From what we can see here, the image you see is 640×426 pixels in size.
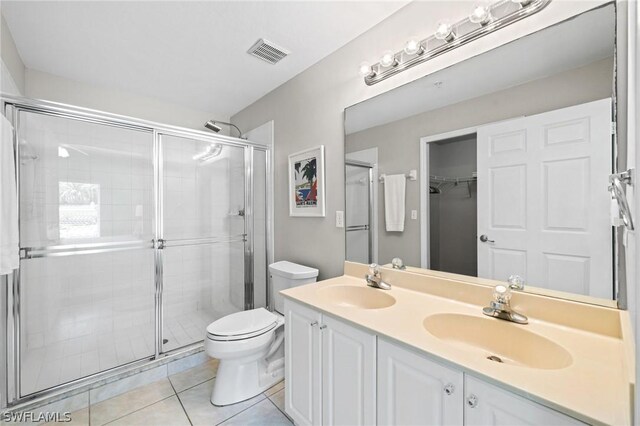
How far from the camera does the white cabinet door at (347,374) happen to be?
1.07m

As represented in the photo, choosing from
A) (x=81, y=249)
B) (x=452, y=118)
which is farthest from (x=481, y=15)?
(x=81, y=249)

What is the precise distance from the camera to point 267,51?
1.95m

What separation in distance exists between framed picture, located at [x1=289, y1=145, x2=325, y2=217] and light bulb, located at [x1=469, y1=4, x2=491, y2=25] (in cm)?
114

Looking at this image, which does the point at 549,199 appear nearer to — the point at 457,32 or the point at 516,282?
the point at 516,282

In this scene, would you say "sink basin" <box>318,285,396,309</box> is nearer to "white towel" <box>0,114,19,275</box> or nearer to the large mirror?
the large mirror

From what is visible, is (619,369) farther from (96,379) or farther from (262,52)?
(96,379)

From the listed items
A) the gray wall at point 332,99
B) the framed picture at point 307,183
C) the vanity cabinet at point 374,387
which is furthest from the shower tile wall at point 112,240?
the vanity cabinet at point 374,387

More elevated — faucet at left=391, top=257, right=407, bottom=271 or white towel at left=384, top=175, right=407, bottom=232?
white towel at left=384, top=175, right=407, bottom=232

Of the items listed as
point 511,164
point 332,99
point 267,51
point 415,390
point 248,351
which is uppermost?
point 267,51

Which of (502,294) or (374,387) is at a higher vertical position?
(502,294)

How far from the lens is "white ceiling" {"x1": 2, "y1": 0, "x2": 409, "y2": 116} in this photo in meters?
1.55

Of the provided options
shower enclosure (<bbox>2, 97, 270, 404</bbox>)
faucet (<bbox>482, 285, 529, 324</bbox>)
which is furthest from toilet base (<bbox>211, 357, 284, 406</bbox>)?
faucet (<bbox>482, 285, 529, 324</bbox>)

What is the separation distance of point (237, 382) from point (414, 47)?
2258 mm

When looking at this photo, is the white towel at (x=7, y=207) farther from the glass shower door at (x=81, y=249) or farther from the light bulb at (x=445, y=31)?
the light bulb at (x=445, y=31)
